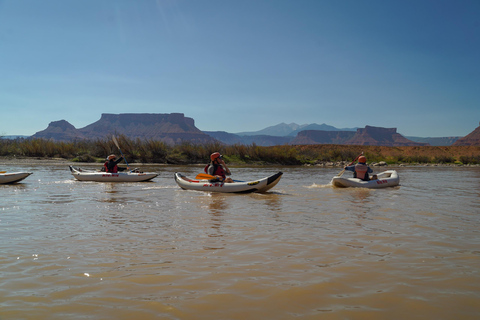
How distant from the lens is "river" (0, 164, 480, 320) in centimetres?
323

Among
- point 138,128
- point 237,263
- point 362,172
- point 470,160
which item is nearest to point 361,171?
point 362,172

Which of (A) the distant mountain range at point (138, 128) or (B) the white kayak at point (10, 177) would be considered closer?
(B) the white kayak at point (10, 177)

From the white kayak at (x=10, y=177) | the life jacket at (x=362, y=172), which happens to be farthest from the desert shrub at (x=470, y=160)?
the white kayak at (x=10, y=177)

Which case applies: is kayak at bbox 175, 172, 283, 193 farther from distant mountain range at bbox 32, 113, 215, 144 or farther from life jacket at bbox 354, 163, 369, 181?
distant mountain range at bbox 32, 113, 215, 144

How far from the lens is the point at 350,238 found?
18.7 ft

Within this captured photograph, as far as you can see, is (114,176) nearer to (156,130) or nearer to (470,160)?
(470,160)

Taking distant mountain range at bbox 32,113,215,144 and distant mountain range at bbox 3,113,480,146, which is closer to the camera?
distant mountain range at bbox 3,113,480,146

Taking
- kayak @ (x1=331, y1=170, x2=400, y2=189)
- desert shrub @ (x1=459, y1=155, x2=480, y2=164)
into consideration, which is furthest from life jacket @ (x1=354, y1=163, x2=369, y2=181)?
desert shrub @ (x1=459, y1=155, x2=480, y2=164)

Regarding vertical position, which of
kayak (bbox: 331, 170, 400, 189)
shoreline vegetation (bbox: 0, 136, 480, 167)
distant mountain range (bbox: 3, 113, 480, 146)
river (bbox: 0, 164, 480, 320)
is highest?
distant mountain range (bbox: 3, 113, 480, 146)

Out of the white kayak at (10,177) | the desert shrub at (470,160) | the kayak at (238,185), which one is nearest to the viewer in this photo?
the kayak at (238,185)

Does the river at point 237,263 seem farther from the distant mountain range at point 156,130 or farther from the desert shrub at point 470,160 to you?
the distant mountain range at point 156,130

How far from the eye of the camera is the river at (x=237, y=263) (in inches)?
127

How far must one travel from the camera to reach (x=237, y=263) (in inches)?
174

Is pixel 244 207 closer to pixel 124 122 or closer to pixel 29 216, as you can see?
pixel 29 216
